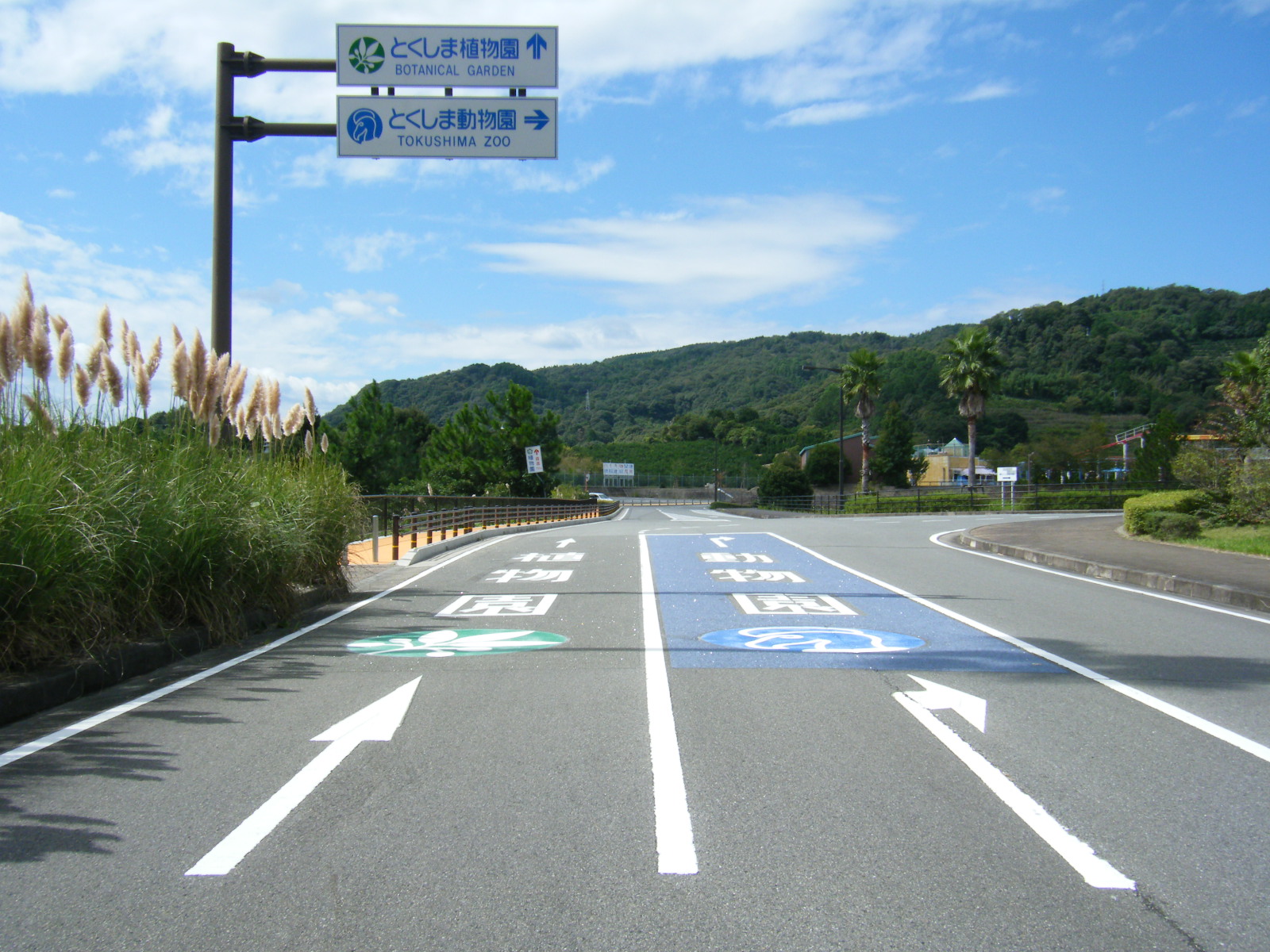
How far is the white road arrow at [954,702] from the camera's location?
6137 millimetres

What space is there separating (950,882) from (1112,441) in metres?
105

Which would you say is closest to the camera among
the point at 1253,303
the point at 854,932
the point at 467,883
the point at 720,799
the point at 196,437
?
the point at 854,932

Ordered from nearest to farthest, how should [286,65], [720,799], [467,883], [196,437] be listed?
1. [467,883]
2. [720,799]
3. [196,437]
4. [286,65]

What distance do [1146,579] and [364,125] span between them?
1220cm

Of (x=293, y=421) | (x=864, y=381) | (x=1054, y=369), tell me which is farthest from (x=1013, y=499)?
(x=1054, y=369)

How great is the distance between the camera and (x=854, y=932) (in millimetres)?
3275

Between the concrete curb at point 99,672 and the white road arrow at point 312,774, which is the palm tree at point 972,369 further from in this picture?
the white road arrow at point 312,774

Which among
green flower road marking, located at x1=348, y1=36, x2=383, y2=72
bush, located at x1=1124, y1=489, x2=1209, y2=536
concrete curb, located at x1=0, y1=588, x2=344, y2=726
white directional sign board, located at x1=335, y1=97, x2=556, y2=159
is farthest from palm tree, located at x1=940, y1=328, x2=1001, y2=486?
concrete curb, located at x1=0, y1=588, x2=344, y2=726

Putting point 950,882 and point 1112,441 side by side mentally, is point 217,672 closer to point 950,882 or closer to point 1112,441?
point 950,882

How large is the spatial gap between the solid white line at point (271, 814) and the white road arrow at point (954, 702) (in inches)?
139

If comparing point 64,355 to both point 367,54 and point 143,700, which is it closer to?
point 143,700

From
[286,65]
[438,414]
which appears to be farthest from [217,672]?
[438,414]

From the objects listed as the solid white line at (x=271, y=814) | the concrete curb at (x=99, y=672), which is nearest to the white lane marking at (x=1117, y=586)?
the solid white line at (x=271, y=814)

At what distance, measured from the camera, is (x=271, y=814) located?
4418 mm
